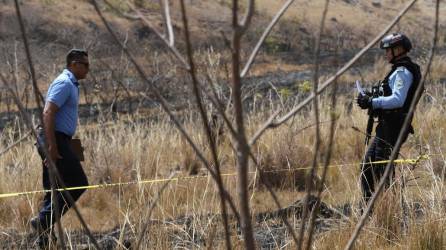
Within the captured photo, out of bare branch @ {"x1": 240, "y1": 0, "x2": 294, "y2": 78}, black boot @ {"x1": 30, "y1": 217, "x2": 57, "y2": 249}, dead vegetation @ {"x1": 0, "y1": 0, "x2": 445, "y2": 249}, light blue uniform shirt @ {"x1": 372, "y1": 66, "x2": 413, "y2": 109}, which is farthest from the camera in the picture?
light blue uniform shirt @ {"x1": 372, "y1": 66, "x2": 413, "y2": 109}

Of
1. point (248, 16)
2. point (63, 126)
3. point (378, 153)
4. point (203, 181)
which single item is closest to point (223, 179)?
point (203, 181)

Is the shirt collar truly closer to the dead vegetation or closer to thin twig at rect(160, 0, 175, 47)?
the dead vegetation

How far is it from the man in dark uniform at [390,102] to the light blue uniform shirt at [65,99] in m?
1.97

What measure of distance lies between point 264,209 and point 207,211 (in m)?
0.85

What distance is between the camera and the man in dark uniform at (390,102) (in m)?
4.58

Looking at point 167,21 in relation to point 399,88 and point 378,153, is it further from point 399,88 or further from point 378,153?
point 378,153

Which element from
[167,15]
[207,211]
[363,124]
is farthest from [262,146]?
[167,15]

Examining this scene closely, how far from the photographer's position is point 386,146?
15.6 ft

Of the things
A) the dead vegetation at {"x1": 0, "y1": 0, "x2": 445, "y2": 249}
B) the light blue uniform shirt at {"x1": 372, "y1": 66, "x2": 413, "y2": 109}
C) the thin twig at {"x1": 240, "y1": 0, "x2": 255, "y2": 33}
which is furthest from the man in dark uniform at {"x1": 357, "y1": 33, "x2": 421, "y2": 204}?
the thin twig at {"x1": 240, "y1": 0, "x2": 255, "y2": 33}

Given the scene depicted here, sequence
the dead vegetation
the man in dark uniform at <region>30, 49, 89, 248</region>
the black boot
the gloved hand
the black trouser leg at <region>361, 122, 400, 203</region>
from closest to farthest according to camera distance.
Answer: the dead vegetation
the black boot
the man in dark uniform at <region>30, 49, 89, 248</region>
the black trouser leg at <region>361, 122, 400, 203</region>
the gloved hand

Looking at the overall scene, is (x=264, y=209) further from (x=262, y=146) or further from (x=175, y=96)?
(x=175, y=96)

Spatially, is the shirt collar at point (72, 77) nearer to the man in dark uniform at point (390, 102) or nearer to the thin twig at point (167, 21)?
the man in dark uniform at point (390, 102)

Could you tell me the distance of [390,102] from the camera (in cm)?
460

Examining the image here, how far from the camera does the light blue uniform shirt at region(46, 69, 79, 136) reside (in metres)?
4.43
